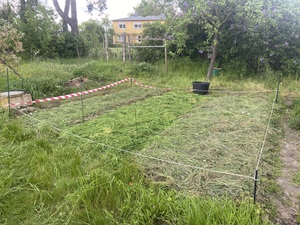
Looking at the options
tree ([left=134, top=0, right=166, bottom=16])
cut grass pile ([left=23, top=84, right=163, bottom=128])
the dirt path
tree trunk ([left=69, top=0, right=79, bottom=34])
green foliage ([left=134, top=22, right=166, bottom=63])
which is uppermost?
tree trunk ([left=69, top=0, right=79, bottom=34])

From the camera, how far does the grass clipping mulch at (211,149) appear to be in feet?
7.90

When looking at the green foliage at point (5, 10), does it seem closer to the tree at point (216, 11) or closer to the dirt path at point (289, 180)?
the tree at point (216, 11)

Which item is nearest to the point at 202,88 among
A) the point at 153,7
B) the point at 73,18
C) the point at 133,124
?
the point at 133,124

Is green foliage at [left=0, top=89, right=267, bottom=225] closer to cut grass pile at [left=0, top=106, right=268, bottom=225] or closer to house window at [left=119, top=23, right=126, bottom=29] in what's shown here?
cut grass pile at [left=0, top=106, right=268, bottom=225]

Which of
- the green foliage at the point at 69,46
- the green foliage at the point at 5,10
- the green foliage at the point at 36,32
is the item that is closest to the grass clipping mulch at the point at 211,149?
the green foliage at the point at 36,32

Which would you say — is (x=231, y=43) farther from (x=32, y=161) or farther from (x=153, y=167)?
(x=32, y=161)

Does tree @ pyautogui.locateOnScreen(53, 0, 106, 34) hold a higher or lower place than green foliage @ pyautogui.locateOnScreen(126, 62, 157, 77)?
higher

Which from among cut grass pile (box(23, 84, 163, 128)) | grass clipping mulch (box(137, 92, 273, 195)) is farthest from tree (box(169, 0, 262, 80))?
grass clipping mulch (box(137, 92, 273, 195))

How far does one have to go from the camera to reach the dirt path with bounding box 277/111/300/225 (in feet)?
6.81

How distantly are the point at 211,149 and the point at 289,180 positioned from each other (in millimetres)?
910

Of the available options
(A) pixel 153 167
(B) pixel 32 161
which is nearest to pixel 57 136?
(B) pixel 32 161

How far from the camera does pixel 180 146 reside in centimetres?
318

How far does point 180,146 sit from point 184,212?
50.2 inches

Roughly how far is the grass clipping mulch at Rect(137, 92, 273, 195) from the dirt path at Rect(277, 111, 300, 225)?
11.9 inches
